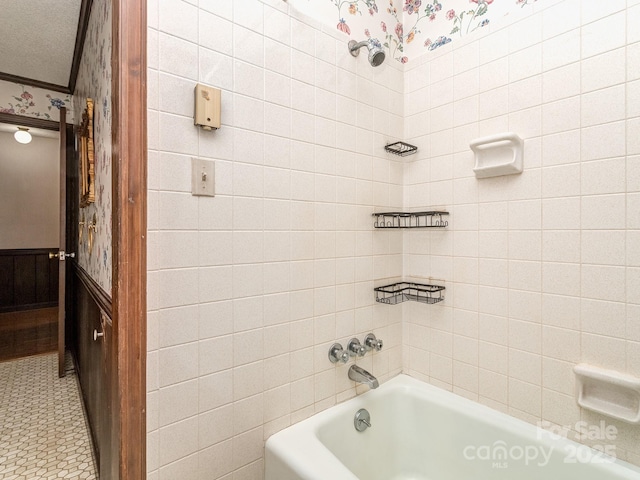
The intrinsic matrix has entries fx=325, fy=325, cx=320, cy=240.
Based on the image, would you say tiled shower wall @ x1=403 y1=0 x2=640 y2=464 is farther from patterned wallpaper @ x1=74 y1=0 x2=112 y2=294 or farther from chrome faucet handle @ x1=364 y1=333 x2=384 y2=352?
patterned wallpaper @ x1=74 y1=0 x2=112 y2=294

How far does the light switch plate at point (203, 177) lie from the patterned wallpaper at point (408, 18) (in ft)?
2.46

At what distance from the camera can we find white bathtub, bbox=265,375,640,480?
108 centimetres

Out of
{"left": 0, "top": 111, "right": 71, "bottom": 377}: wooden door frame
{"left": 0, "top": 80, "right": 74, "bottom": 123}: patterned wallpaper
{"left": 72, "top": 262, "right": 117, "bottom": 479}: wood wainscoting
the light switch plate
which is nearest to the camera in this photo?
the light switch plate

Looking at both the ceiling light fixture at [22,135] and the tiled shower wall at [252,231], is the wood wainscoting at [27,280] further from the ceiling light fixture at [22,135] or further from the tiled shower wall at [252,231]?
the tiled shower wall at [252,231]

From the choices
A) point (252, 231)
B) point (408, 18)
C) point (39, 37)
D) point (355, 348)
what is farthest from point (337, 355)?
point (39, 37)

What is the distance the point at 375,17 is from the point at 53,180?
5466 mm

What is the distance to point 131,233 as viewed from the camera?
2.92 ft

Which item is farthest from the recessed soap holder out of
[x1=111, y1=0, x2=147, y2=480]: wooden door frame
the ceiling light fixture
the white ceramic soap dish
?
the ceiling light fixture

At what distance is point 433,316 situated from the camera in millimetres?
1609

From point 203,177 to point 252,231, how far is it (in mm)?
242

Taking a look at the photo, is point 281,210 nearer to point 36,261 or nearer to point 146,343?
point 146,343

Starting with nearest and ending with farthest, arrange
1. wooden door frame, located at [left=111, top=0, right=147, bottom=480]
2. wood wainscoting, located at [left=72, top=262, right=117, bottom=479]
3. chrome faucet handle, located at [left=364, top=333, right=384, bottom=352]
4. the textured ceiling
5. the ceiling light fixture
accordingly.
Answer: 1. wooden door frame, located at [left=111, top=0, right=147, bottom=480]
2. wood wainscoting, located at [left=72, top=262, right=117, bottom=479]
3. chrome faucet handle, located at [left=364, top=333, right=384, bottom=352]
4. the textured ceiling
5. the ceiling light fixture

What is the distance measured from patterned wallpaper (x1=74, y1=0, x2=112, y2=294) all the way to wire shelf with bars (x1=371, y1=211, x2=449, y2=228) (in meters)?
1.16

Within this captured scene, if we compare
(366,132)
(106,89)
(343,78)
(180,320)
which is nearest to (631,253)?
(366,132)
